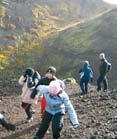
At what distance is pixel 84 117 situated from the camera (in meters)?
17.0

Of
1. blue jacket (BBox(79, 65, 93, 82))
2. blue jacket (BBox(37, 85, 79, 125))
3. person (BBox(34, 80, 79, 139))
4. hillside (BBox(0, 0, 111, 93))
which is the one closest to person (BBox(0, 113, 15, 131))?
person (BBox(34, 80, 79, 139))

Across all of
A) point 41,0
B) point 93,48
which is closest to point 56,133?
point 93,48

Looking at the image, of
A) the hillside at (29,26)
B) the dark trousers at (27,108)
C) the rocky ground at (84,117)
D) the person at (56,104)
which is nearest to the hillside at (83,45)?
the hillside at (29,26)

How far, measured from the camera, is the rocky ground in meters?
14.1

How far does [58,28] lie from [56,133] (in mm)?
40489

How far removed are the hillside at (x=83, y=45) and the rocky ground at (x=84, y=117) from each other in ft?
Result: 40.4

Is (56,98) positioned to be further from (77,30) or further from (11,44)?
(77,30)

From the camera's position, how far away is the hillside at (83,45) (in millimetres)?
38562

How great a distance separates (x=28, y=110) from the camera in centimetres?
1691

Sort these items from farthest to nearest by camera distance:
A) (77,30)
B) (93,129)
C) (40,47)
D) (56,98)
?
(77,30)
(40,47)
(93,129)
(56,98)

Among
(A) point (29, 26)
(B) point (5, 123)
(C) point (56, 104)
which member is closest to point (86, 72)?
(B) point (5, 123)

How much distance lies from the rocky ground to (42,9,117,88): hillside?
12322mm

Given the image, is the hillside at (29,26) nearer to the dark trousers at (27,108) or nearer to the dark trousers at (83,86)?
the dark trousers at (83,86)

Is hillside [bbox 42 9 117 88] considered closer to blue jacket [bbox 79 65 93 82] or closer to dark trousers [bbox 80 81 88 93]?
→ dark trousers [bbox 80 81 88 93]
